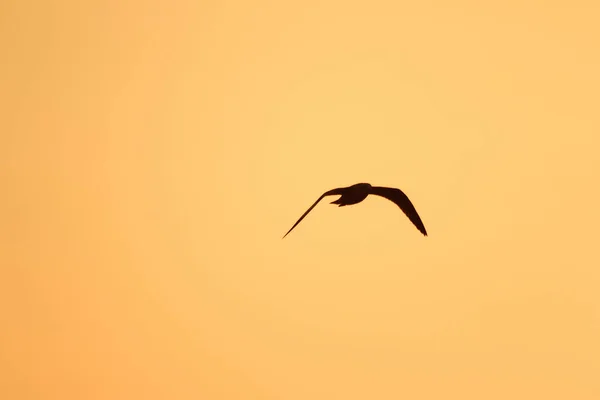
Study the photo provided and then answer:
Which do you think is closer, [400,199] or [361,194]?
[361,194]

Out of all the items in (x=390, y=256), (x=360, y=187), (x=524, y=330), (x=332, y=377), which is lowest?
(x=332, y=377)

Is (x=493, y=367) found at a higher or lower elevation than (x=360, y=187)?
lower

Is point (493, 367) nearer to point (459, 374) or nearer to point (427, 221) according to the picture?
point (459, 374)

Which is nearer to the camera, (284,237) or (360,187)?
(360,187)

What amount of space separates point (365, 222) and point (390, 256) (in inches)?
11.0

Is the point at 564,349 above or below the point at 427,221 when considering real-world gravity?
below

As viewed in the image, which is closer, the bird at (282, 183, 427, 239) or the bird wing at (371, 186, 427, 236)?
the bird at (282, 183, 427, 239)

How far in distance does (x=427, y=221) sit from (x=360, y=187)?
1.68 meters

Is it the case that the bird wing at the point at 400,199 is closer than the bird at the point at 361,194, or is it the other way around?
the bird at the point at 361,194

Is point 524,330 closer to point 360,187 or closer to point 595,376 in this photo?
point 595,376

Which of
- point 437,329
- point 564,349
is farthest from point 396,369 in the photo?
point 564,349

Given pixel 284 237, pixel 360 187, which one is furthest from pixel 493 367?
pixel 360 187

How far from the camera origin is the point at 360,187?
8.90 ft

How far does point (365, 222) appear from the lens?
175 inches
